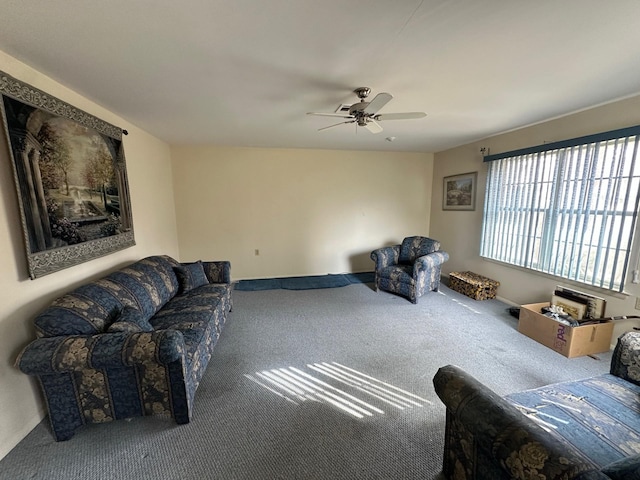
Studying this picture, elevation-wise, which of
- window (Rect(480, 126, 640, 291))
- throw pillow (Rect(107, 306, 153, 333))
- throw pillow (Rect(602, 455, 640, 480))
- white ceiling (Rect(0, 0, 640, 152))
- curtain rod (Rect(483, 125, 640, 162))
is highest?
white ceiling (Rect(0, 0, 640, 152))

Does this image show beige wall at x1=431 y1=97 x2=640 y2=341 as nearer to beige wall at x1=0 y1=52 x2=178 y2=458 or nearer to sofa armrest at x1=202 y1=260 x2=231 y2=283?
sofa armrest at x1=202 y1=260 x2=231 y2=283

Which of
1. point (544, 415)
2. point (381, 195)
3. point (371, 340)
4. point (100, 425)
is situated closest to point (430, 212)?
point (381, 195)

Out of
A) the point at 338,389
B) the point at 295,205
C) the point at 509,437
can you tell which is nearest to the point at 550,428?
the point at 509,437


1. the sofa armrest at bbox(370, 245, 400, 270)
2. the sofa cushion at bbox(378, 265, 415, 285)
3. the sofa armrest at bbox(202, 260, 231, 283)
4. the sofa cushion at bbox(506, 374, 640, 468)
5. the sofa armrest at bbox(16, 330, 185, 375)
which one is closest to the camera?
the sofa cushion at bbox(506, 374, 640, 468)

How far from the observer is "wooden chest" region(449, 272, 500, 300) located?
3.78 meters

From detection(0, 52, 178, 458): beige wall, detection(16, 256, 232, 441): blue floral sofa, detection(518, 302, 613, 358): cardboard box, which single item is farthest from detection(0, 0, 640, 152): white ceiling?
detection(518, 302, 613, 358): cardboard box

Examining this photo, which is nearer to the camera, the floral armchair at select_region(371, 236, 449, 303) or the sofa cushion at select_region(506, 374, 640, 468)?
the sofa cushion at select_region(506, 374, 640, 468)

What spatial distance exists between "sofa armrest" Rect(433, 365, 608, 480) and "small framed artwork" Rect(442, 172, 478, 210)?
12.7 ft

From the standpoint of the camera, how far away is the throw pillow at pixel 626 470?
665 millimetres

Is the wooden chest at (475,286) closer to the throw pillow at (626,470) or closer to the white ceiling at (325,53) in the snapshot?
the white ceiling at (325,53)

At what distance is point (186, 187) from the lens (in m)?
4.44

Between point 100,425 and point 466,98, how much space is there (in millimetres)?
3865

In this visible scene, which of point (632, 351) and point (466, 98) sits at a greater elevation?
point (466, 98)

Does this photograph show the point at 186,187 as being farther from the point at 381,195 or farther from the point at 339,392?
the point at 339,392
